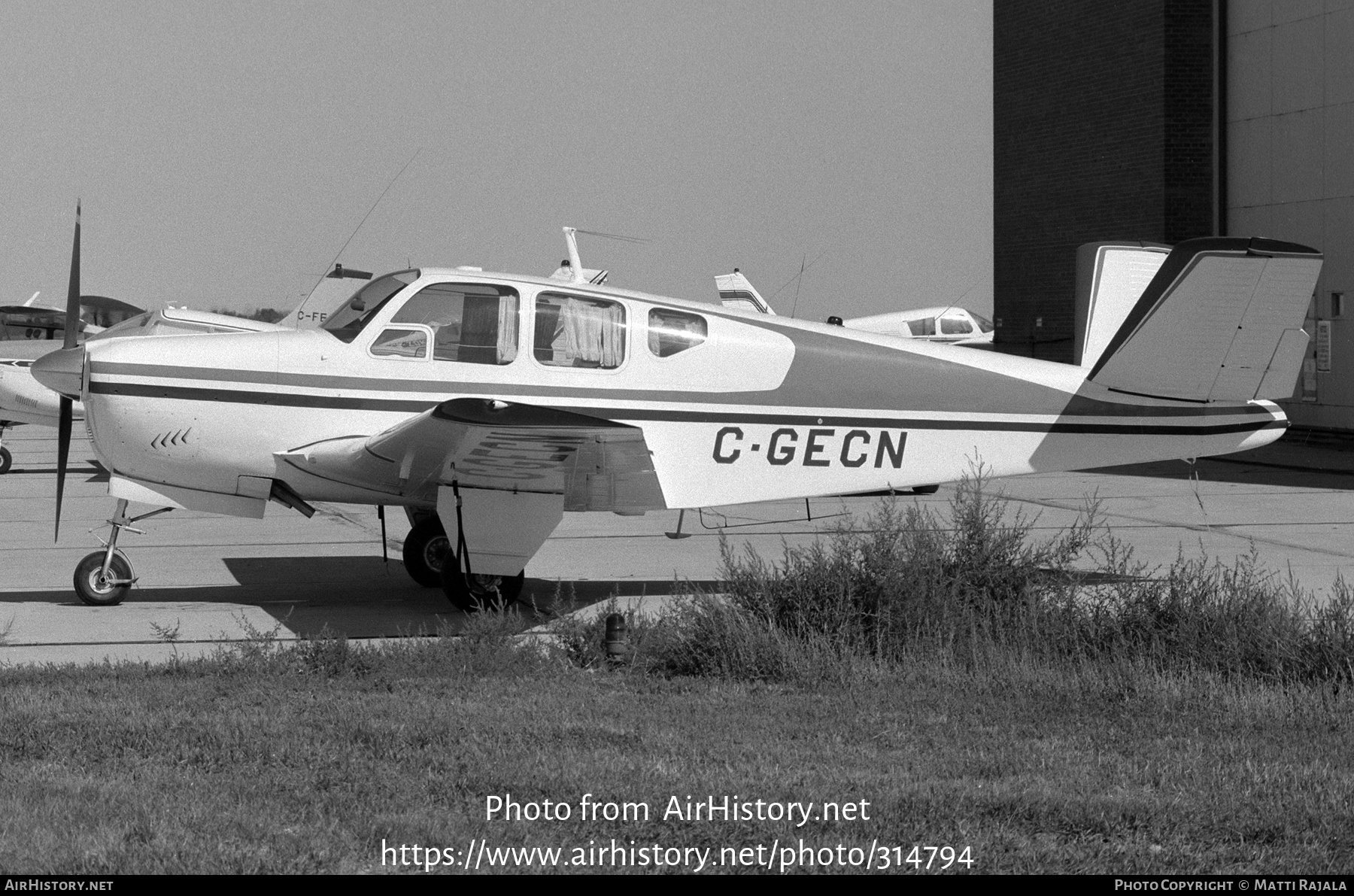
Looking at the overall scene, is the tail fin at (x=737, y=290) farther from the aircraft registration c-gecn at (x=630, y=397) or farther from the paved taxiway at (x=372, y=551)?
the aircraft registration c-gecn at (x=630, y=397)

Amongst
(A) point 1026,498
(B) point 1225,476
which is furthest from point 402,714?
(B) point 1225,476

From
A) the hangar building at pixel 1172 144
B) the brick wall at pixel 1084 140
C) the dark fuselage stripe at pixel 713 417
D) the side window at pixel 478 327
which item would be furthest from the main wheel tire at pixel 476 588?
the brick wall at pixel 1084 140

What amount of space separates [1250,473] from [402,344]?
12513 mm

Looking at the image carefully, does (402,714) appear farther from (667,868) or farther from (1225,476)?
(1225,476)

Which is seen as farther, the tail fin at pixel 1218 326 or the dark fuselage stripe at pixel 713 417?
the tail fin at pixel 1218 326

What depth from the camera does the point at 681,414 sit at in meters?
9.18

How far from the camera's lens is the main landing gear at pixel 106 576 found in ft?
29.8

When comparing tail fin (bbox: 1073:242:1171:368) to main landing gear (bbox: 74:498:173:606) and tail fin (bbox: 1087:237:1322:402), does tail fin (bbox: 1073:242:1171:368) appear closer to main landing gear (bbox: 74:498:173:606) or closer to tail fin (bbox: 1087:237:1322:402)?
tail fin (bbox: 1087:237:1322:402)

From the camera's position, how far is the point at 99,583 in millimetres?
9094

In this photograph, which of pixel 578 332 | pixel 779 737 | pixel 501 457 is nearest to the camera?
pixel 779 737

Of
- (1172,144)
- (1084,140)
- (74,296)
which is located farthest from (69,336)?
(1084,140)

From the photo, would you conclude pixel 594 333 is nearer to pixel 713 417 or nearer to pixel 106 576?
pixel 713 417

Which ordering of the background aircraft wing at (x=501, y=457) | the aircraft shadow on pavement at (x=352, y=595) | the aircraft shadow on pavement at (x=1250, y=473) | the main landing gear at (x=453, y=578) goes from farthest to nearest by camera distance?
the aircraft shadow on pavement at (x=1250, y=473)
the main landing gear at (x=453, y=578)
the aircraft shadow on pavement at (x=352, y=595)
the background aircraft wing at (x=501, y=457)

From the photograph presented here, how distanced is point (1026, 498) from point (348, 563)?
770 cm
